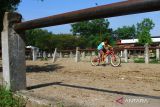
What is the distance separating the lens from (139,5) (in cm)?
380

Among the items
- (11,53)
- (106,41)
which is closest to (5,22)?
(11,53)

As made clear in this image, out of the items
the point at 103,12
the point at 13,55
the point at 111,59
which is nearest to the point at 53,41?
the point at 111,59

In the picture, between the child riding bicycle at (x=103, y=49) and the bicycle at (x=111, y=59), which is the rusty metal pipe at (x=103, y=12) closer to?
the bicycle at (x=111, y=59)

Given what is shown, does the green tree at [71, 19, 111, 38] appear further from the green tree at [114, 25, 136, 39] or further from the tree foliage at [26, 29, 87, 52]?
the tree foliage at [26, 29, 87, 52]

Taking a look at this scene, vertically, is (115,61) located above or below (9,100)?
above

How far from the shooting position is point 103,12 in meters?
4.35

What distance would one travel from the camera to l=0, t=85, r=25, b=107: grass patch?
226 inches

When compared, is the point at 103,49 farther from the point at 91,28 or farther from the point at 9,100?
the point at 91,28

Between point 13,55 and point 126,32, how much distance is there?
333ft

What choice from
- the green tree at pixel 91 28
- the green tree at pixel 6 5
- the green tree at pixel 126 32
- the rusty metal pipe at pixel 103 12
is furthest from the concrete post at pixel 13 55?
the green tree at pixel 126 32

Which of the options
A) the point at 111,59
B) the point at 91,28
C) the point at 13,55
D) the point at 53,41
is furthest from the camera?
the point at 91,28

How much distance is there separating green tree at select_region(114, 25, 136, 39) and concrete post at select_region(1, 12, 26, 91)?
328ft

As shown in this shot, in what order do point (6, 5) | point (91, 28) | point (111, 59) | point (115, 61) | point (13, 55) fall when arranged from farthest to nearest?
point (91, 28)
point (111, 59)
point (115, 61)
point (6, 5)
point (13, 55)

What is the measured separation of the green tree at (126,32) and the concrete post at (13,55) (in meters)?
100
